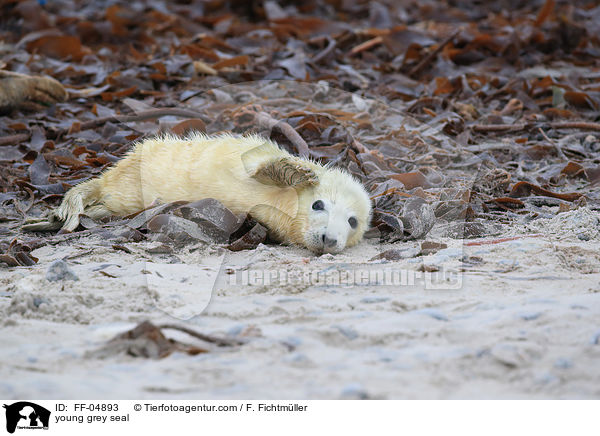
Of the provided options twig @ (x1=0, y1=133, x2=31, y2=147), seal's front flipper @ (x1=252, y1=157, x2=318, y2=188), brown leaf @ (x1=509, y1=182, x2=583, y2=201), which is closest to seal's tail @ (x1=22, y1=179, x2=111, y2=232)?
seal's front flipper @ (x1=252, y1=157, x2=318, y2=188)

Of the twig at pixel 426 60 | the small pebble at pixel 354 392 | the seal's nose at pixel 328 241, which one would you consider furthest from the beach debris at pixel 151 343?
the twig at pixel 426 60

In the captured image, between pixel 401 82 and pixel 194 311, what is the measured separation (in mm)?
4886

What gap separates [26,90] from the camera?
6312 millimetres

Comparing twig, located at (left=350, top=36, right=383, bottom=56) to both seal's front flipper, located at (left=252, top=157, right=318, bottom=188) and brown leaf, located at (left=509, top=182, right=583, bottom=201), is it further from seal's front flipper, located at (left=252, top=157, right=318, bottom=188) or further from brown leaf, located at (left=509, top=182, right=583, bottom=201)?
seal's front flipper, located at (left=252, top=157, right=318, bottom=188)

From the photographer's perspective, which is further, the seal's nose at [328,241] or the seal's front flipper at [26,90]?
the seal's front flipper at [26,90]

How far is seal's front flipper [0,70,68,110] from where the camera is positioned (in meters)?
6.21

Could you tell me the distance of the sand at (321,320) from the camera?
210 centimetres

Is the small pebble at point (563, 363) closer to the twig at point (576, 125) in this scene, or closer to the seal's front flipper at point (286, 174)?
the seal's front flipper at point (286, 174)

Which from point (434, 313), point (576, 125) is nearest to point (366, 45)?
point (576, 125)
